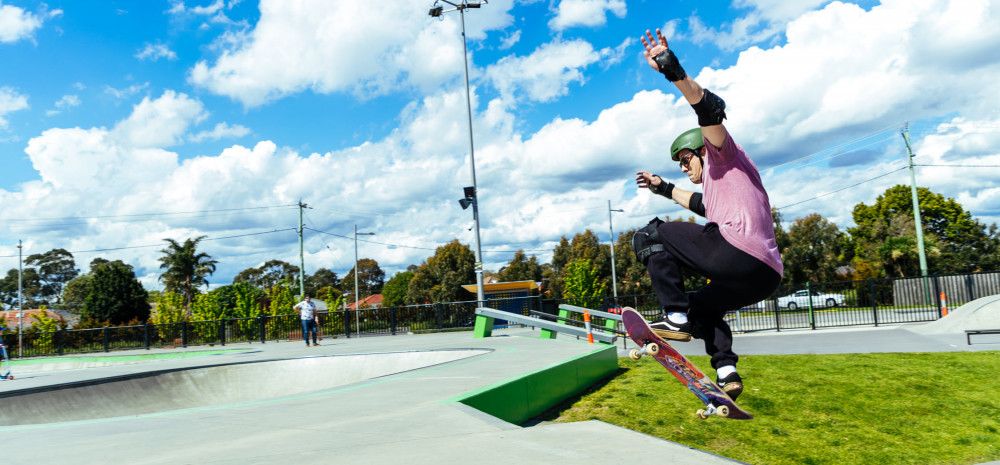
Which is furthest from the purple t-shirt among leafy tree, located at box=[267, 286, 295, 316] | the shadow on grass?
leafy tree, located at box=[267, 286, 295, 316]

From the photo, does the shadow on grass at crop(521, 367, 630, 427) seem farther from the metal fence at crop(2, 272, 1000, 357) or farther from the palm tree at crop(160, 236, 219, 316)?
the palm tree at crop(160, 236, 219, 316)

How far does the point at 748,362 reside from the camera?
14.8 metres

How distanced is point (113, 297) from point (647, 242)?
222ft

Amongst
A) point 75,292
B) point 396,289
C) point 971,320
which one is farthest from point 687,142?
point 75,292

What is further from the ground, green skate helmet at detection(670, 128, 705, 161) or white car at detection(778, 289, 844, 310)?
green skate helmet at detection(670, 128, 705, 161)

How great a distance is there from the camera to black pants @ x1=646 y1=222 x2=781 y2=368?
2775 millimetres

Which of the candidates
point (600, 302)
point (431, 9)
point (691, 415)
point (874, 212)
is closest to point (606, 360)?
point (691, 415)

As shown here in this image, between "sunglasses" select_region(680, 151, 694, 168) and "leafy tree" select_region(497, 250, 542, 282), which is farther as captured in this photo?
"leafy tree" select_region(497, 250, 542, 282)

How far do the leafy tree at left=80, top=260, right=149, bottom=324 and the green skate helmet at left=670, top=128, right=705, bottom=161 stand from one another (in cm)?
6699

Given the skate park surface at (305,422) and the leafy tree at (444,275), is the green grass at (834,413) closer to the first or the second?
the skate park surface at (305,422)

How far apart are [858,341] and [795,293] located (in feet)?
26.2

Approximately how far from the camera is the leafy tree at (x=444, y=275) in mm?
69750

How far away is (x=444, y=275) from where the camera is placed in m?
70.5

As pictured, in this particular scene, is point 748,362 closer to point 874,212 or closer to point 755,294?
point 755,294
